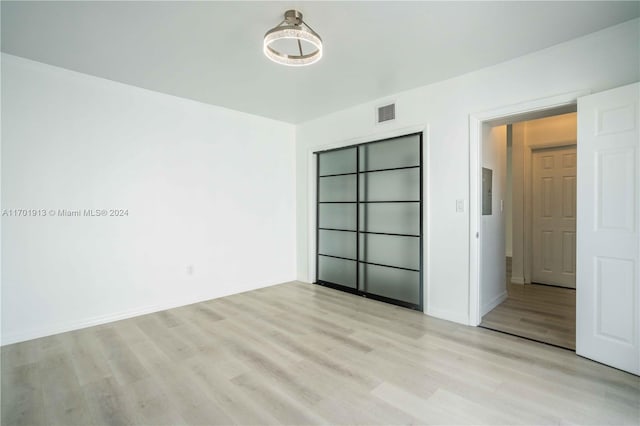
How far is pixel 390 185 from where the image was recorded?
392 centimetres

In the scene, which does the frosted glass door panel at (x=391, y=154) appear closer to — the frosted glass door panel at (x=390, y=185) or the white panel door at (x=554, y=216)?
the frosted glass door panel at (x=390, y=185)

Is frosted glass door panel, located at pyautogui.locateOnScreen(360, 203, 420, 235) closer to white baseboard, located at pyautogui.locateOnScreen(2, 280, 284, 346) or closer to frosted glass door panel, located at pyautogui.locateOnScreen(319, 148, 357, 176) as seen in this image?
frosted glass door panel, located at pyautogui.locateOnScreen(319, 148, 357, 176)

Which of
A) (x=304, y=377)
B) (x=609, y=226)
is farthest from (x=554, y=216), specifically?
(x=304, y=377)

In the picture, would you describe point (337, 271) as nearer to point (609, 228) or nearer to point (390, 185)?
point (390, 185)

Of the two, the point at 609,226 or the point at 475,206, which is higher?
the point at 475,206

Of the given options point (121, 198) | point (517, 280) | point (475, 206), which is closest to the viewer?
point (475, 206)

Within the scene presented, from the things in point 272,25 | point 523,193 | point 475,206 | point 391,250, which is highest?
point 272,25

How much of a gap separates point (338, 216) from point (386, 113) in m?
1.67

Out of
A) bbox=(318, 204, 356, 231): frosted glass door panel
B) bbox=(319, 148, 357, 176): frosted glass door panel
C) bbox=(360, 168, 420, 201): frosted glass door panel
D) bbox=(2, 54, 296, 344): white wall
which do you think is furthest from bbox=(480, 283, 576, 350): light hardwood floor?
bbox=(2, 54, 296, 344): white wall

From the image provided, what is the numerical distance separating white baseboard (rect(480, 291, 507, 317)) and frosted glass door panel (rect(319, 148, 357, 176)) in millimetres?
2385

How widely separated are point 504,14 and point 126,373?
3.87 m

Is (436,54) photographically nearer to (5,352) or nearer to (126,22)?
(126,22)

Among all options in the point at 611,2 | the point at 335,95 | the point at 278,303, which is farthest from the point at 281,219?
the point at 611,2

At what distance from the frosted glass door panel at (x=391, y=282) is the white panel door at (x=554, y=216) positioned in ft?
8.56
